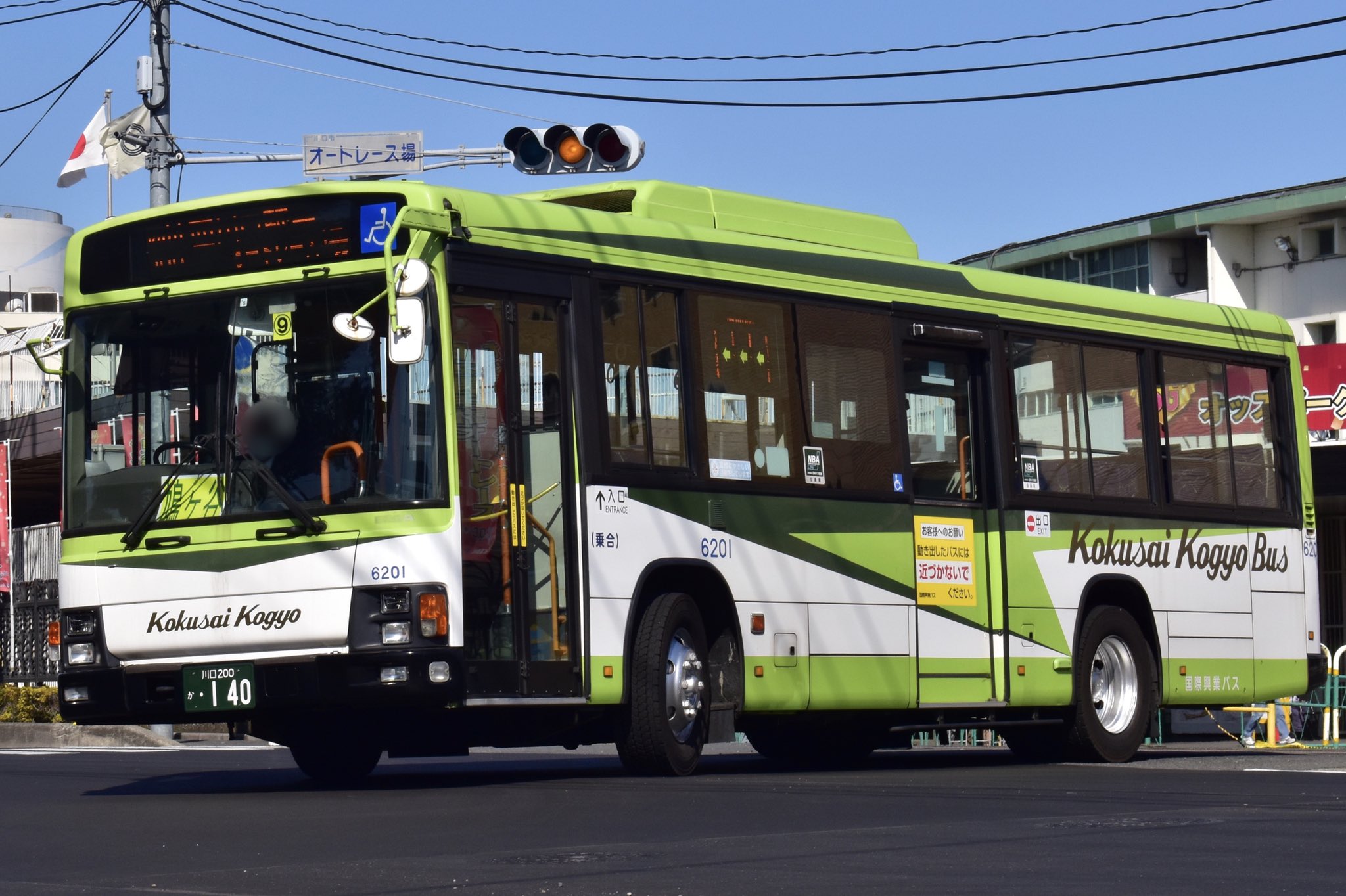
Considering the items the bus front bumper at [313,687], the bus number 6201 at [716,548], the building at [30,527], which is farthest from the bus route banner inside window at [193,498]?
the building at [30,527]

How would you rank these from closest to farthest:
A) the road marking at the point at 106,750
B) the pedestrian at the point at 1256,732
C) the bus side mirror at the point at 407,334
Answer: the bus side mirror at the point at 407,334 < the road marking at the point at 106,750 < the pedestrian at the point at 1256,732

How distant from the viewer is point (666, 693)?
12805 mm

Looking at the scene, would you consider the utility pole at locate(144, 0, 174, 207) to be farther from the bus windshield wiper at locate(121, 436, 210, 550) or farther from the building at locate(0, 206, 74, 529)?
the bus windshield wiper at locate(121, 436, 210, 550)

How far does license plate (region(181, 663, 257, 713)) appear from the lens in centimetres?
1159

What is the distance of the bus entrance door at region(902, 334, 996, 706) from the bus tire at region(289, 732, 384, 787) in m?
3.82

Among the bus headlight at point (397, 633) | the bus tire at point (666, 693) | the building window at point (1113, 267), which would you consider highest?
the building window at point (1113, 267)

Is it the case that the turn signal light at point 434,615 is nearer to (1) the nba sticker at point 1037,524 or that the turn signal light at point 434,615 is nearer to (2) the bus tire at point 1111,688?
(1) the nba sticker at point 1037,524

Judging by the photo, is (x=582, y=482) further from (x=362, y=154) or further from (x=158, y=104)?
(x=158, y=104)

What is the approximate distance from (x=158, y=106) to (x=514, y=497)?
12457 millimetres

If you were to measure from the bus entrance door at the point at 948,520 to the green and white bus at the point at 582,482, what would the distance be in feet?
0.09

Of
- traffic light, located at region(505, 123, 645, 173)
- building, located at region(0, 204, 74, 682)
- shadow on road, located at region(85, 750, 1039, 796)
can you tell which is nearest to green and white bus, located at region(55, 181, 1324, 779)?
shadow on road, located at region(85, 750, 1039, 796)

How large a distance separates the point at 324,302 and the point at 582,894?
5607mm

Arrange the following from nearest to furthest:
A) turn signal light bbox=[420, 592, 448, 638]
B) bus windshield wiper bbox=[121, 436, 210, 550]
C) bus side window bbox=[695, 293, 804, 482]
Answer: turn signal light bbox=[420, 592, 448, 638] < bus windshield wiper bbox=[121, 436, 210, 550] < bus side window bbox=[695, 293, 804, 482]

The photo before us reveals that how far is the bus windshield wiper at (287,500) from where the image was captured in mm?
11547
